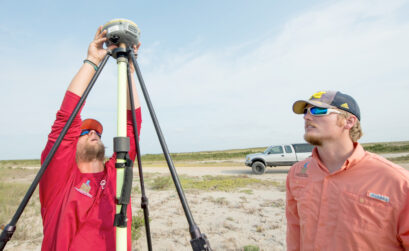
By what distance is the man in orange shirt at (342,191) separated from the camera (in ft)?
4.62

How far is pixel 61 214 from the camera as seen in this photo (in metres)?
1.54

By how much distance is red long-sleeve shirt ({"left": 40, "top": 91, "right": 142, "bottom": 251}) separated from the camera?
4.85 ft

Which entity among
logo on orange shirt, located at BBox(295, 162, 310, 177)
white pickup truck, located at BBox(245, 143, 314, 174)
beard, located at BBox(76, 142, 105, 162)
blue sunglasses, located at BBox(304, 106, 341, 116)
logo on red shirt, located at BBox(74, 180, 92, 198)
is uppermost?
blue sunglasses, located at BBox(304, 106, 341, 116)

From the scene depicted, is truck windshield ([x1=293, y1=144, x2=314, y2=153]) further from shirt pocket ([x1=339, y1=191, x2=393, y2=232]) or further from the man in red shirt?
the man in red shirt

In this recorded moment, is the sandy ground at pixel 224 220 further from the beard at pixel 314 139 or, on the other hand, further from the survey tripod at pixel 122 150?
the survey tripod at pixel 122 150

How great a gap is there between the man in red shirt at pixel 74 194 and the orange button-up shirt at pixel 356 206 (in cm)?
154

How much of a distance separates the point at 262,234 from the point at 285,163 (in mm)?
10413

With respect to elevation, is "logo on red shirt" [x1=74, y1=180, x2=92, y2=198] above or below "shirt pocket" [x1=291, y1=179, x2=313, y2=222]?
above

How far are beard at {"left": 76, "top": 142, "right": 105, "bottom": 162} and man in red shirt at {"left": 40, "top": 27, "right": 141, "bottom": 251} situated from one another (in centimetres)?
25

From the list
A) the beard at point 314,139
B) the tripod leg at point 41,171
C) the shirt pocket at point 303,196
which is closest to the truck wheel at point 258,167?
the shirt pocket at point 303,196

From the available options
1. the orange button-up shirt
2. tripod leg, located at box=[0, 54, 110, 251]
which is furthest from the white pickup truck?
tripod leg, located at box=[0, 54, 110, 251]

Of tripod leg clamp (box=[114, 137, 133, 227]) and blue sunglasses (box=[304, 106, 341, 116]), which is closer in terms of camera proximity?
tripod leg clamp (box=[114, 137, 133, 227])

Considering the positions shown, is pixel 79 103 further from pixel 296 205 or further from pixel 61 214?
pixel 296 205

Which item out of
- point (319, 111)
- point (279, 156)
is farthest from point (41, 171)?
point (279, 156)
